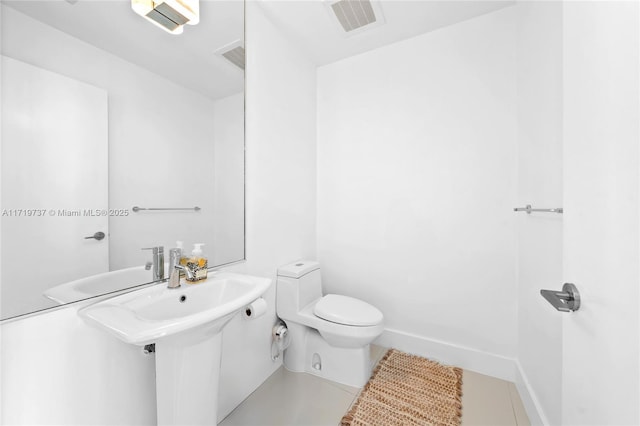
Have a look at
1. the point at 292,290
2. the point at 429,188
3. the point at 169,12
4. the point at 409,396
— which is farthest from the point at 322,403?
the point at 169,12

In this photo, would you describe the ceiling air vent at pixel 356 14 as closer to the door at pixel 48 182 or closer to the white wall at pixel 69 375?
the door at pixel 48 182

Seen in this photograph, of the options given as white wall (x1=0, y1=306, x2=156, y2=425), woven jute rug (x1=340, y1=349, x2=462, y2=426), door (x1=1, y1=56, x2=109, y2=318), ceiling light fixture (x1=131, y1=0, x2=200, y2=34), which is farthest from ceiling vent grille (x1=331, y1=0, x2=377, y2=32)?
woven jute rug (x1=340, y1=349, x2=462, y2=426)

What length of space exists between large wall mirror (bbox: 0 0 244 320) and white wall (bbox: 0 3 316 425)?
0.12 metres

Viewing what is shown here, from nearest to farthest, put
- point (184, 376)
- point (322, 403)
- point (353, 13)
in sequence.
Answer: point (184, 376)
point (322, 403)
point (353, 13)

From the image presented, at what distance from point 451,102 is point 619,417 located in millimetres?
1765

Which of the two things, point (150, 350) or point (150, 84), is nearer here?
point (150, 350)

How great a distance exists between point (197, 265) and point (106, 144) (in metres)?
0.60

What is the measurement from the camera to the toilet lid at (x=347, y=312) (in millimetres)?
1490

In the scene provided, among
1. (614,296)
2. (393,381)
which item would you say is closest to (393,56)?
(614,296)

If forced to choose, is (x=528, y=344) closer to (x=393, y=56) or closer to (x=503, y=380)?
(x=503, y=380)

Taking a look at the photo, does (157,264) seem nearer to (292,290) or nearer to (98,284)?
(98,284)

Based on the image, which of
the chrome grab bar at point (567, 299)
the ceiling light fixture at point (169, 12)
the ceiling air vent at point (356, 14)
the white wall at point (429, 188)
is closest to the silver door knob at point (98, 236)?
the ceiling light fixture at point (169, 12)

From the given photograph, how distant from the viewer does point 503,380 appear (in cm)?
161

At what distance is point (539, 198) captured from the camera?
1224mm
